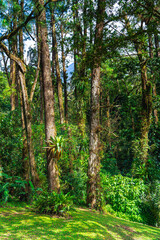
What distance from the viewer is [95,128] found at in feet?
25.2

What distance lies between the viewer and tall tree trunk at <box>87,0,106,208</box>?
742 cm

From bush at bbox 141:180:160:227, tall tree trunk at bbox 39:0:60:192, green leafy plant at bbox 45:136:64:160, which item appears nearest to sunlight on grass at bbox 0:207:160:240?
tall tree trunk at bbox 39:0:60:192

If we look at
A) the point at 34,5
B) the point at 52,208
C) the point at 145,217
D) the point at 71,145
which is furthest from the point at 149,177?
the point at 34,5

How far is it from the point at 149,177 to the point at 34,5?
29.3 feet

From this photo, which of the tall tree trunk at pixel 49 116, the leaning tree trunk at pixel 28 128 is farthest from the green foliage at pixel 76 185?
the tall tree trunk at pixel 49 116

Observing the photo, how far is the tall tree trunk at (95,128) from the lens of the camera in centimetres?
742

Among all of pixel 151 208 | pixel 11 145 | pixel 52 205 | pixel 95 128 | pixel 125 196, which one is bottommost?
pixel 151 208

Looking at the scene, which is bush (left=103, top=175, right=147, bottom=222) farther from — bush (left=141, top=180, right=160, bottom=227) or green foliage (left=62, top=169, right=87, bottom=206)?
green foliage (left=62, top=169, right=87, bottom=206)

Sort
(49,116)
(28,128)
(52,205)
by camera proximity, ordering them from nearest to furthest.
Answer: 1. (52,205)
2. (49,116)
3. (28,128)

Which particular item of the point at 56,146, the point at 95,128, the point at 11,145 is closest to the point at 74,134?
the point at 95,128

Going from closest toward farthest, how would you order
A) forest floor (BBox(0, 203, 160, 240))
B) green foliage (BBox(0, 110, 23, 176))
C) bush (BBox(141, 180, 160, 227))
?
forest floor (BBox(0, 203, 160, 240)) < green foliage (BBox(0, 110, 23, 176)) < bush (BBox(141, 180, 160, 227))

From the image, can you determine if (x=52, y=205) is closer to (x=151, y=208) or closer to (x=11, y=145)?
(x=11, y=145)

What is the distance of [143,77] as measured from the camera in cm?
1055

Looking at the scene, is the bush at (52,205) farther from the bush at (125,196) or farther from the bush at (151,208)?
the bush at (151,208)
